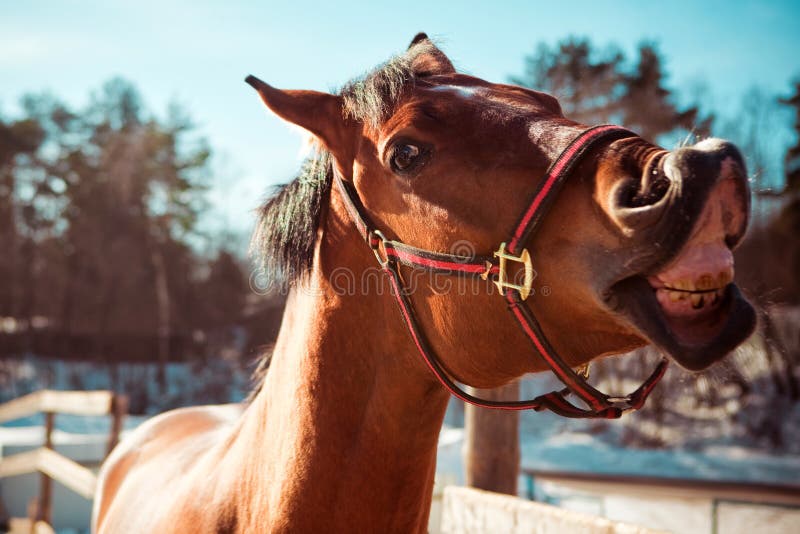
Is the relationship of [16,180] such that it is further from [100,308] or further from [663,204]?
[663,204]

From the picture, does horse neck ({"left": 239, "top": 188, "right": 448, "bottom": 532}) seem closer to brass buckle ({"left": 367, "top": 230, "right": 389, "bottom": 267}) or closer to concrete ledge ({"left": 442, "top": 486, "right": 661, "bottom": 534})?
brass buckle ({"left": 367, "top": 230, "right": 389, "bottom": 267})

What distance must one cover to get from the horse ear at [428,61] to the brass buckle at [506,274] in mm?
743

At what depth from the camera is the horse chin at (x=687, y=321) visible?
3.77 feet

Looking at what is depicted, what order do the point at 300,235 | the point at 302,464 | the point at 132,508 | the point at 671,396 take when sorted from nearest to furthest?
the point at 302,464 < the point at 300,235 < the point at 132,508 < the point at 671,396

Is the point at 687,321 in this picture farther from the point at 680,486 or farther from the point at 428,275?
the point at 680,486

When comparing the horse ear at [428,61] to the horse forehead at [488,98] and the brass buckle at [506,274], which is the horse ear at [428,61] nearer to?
the horse forehead at [488,98]

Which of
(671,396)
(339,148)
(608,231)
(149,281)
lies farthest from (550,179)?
(149,281)

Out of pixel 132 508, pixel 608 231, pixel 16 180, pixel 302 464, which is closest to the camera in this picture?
pixel 608 231

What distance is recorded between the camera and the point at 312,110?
1.75 metres

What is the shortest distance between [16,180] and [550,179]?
27767 mm

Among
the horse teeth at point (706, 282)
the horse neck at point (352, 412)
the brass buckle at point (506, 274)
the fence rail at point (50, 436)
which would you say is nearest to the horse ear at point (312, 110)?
the horse neck at point (352, 412)

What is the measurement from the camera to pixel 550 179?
1.34 m

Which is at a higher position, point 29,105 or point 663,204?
point 29,105

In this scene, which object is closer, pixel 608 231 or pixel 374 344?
pixel 608 231
